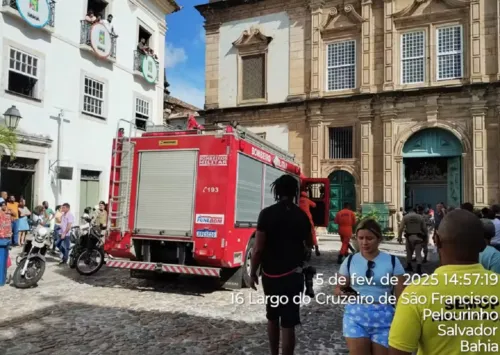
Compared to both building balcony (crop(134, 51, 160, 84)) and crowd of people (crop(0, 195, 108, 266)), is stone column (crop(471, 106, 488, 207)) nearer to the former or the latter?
building balcony (crop(134, 51, 160, 84))

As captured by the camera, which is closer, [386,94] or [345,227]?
[345,227]

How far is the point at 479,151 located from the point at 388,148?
12.8ft

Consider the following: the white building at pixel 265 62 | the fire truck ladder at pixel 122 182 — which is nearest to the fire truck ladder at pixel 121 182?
the fire truck ladder at pixel 122 182

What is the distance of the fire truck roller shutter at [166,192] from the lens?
25.2ft

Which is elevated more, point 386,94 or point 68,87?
point 386,94

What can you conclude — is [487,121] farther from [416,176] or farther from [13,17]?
[13,17]

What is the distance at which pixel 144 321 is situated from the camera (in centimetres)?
598

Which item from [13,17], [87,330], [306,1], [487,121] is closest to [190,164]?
[87,330]

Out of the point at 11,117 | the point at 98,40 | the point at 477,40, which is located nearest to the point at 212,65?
the point at 98,40

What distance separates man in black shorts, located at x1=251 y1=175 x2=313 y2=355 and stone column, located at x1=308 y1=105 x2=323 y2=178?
59.6 ft

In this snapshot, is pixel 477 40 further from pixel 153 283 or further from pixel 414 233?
pixel 153 283

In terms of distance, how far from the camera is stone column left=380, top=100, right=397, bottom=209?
20219 mm

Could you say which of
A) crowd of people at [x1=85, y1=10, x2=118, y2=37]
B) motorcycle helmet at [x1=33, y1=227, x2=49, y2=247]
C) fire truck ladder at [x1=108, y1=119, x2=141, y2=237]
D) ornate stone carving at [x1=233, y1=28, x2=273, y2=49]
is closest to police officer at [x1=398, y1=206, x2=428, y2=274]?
fire truck ladder at [x1=108, y1=119, x2=141, y2=237]

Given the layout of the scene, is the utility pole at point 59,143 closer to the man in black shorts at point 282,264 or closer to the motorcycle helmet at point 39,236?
the motorcycle helmet at point 39,236
